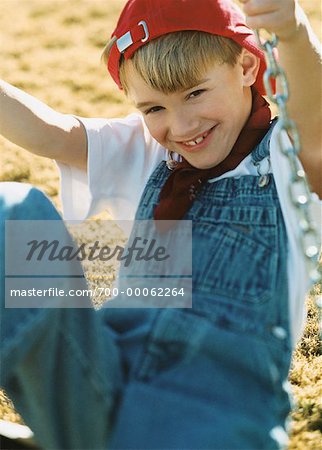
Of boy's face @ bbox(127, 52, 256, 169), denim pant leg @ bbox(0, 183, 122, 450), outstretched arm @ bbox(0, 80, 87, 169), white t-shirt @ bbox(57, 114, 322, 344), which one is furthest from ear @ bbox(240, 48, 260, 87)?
denim pant leg @ bbox(0, 183, 122, 450)

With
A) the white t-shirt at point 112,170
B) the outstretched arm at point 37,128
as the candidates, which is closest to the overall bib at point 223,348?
the white t-shirt at point 112,170

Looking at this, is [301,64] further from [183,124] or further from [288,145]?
[183,124]

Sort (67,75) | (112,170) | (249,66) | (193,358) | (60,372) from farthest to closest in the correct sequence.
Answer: (67,75), (112,170), (249,66), (193,358), (60,372)

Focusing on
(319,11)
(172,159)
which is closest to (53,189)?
(172,159)

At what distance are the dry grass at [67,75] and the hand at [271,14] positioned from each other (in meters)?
0.94

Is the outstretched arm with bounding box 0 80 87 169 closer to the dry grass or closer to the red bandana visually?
the red bandana

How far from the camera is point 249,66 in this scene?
195cm

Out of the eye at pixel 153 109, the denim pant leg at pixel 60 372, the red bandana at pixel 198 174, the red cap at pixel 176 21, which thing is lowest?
the denim pant leg at pixel 60 372

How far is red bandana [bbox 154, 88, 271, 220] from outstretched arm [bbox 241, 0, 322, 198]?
0.52 feet

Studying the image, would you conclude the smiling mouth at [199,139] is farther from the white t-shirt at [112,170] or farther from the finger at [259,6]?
the finger at [259,6]

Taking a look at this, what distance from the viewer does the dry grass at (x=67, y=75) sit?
7.38ft

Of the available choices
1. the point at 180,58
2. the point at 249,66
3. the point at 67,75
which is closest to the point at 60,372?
the point at 180,58

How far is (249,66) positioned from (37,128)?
0.53 metres

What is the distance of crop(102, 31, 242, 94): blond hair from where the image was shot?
1.84 metres
